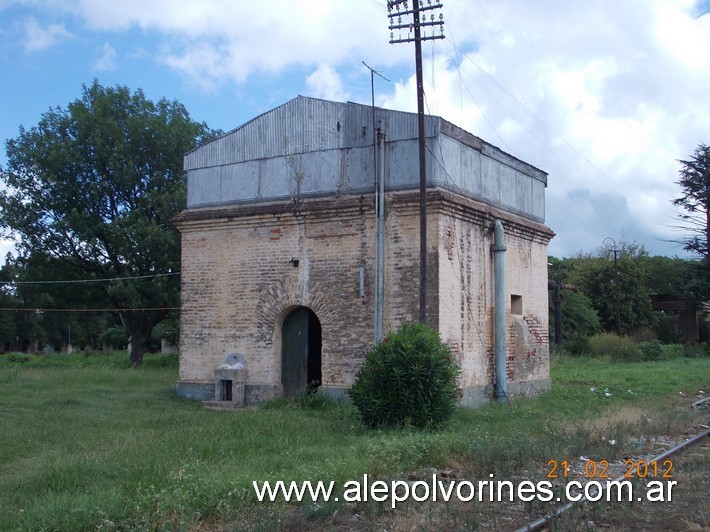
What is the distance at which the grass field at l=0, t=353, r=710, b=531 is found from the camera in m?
6.88

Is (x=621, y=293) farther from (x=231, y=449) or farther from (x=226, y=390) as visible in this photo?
(x=231, y=449)

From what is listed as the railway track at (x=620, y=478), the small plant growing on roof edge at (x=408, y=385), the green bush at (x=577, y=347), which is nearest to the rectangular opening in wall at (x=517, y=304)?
the railway track at (x=620, y=478)

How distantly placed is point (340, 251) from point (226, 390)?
14.4 ft

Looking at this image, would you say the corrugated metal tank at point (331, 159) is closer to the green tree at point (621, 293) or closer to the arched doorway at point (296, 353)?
the arched doorway at point (296, 353)

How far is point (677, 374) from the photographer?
25547mm

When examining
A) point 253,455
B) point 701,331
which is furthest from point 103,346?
point 253,455

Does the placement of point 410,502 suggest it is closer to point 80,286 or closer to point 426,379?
point 426,379

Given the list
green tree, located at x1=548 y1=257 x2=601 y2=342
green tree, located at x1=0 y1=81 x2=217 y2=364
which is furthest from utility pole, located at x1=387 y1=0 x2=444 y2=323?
green tree, located at x1=548 y1=257 x2=601 y2=342

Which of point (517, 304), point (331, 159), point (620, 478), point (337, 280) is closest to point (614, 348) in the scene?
point (517, 304)

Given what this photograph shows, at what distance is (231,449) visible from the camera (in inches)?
389

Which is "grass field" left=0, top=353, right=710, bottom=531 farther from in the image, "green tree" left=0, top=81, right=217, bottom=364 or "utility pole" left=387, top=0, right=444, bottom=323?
"green tree" left=0, top=81, right=217, bottom=364

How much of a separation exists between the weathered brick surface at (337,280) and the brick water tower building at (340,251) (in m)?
0.03

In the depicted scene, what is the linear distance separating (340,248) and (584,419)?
6279 millimetres

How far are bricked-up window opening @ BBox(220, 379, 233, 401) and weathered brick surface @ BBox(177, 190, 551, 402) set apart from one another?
0.64m
